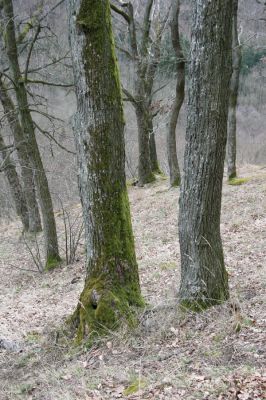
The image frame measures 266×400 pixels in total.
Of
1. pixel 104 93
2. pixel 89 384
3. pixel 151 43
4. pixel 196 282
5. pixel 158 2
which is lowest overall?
pixel 89 384

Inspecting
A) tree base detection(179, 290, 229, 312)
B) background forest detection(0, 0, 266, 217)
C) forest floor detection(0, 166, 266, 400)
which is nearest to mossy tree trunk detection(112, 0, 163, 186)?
background forest detection(0, 0, 266, 217)

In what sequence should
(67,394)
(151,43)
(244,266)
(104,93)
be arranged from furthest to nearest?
(151,43), (244,266), (104,93), (67,394)

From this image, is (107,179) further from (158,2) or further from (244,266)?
(158,2)

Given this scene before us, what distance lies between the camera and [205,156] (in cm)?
432

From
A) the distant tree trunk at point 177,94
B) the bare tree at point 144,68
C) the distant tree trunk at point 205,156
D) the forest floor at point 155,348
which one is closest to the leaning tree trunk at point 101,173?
the forest floor at point 155,348

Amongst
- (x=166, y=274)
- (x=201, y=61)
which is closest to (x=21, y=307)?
(x=166, y=274)

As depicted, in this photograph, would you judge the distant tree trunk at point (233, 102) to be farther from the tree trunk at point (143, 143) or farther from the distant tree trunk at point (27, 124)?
the distant tree trunk at point (27, 124)

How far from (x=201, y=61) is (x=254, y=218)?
5.94 metres

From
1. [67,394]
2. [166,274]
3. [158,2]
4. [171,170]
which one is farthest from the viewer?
[158,2]

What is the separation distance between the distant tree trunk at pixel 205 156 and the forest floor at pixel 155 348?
325 mm

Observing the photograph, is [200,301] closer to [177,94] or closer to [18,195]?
[177,94]

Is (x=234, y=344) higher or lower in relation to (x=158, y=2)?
lower

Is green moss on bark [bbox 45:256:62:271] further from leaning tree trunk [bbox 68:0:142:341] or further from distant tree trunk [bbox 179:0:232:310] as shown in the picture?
distant tree trunk [bbox 179:0:232:310]

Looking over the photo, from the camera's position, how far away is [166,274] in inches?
285
